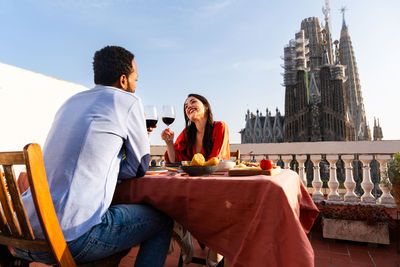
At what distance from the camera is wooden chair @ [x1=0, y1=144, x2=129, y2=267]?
2.89ft

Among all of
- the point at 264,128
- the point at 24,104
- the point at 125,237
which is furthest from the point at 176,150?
the point at 264,128

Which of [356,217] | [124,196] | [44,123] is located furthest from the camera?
[44,123]

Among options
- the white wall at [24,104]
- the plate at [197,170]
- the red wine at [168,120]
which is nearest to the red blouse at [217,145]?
the red wine at [168,120]

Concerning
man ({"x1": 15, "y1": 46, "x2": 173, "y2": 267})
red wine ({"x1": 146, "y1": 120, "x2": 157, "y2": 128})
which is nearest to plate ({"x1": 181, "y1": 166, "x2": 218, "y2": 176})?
man ({"x1": 15, "y1": 46, "x2": 173, "y2": 267})

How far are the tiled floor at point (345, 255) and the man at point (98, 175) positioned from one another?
4.96 ft

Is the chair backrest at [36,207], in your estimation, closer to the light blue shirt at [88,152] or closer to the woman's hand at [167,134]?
the light blue shirt at [88,152]

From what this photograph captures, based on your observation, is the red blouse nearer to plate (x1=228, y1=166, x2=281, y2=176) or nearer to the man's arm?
plate (x1=228, y1=166, x2=281, y2=176)

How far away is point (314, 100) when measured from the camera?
54594mm

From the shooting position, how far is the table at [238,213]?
1.00m

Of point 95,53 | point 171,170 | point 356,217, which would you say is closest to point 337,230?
point 356,217

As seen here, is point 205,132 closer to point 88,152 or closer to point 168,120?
point 168,120

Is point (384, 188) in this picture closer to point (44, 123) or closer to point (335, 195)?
point (335, 195)

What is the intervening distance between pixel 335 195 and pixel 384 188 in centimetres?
73

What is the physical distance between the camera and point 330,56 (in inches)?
2500
